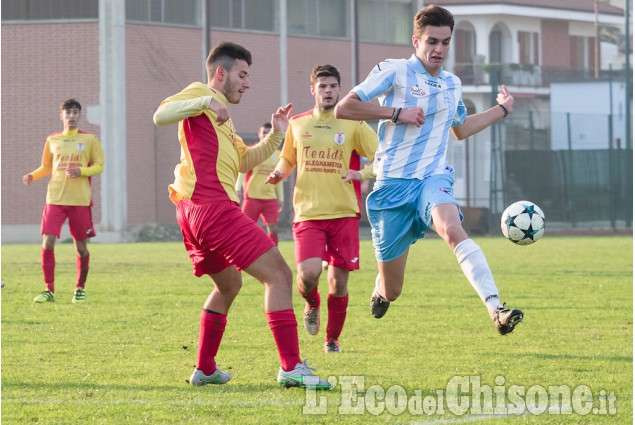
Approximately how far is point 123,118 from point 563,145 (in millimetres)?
13390

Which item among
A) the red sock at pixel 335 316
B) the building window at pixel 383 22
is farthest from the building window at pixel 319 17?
the red sock at pixel 335 316

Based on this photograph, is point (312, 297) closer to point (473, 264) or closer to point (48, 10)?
point (473, 264)

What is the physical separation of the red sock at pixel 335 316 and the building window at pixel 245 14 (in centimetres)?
2655

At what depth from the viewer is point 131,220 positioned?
31797 millimetres

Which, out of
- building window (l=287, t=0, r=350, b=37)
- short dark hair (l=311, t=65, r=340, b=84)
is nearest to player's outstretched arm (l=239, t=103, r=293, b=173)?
short dark hair (l=311, t=65, r=340, b=84)

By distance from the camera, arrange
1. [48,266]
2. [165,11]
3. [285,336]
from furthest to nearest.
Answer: [165,11] → [48,266] → [285,336]

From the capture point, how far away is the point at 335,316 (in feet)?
27.2

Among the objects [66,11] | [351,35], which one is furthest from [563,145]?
[66,11]

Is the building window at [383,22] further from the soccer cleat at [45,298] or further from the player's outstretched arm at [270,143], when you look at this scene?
the player's outstretched arm at [270,143]

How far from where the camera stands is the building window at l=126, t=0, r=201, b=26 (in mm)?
32312

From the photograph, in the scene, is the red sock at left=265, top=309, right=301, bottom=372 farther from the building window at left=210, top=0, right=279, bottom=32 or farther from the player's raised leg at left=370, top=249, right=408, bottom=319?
the building window at left=210, top=0, right=279, bottom=32

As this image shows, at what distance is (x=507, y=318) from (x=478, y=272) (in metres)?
0.53

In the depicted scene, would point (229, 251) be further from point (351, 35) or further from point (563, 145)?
point (351, 35)

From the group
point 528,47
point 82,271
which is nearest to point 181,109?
point 82,271
